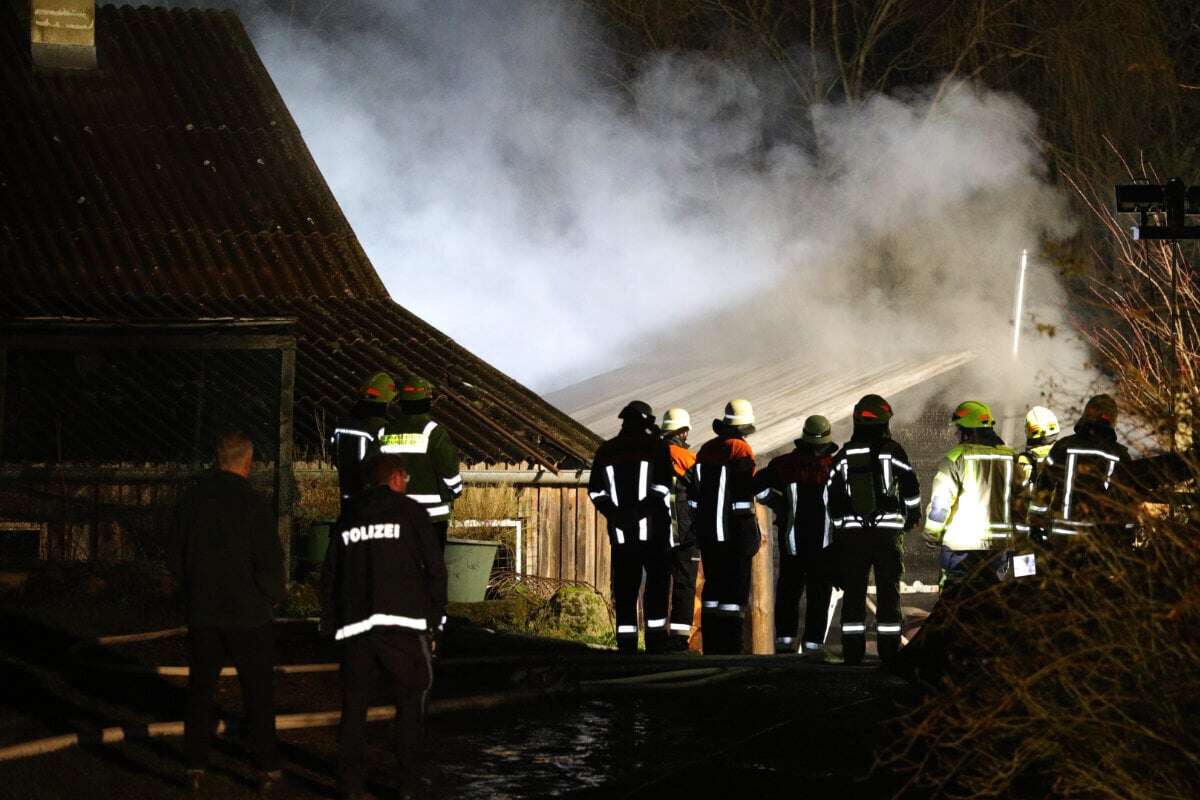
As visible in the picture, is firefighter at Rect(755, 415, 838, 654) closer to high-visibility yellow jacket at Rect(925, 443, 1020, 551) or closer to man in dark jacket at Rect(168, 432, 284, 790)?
high-visibility yellow jacket at Rect(925, 443, 1020, 551)

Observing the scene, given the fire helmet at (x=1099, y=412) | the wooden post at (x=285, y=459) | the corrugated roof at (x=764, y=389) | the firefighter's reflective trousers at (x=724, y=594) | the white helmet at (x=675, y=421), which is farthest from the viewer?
the corrugated roof at (x=764, y=389)

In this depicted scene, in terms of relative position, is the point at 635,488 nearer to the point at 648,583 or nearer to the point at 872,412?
the point at 648,583

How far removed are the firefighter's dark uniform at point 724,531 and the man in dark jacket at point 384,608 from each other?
14.5 feet

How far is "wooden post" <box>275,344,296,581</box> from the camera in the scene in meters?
12.9

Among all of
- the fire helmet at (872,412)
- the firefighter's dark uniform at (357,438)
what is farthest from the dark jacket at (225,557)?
the fire helmet at (872,412)

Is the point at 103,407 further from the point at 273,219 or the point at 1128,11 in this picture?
the point at 1128,11

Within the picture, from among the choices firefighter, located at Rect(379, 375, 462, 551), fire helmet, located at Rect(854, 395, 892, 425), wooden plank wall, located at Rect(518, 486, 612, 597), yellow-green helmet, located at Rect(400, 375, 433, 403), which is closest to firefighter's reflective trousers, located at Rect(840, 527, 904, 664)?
fire helmet, located at Rect(854, 395, 892, 425)

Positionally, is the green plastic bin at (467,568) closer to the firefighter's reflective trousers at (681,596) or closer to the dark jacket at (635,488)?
the firefighter's reflective trousers at (681,596)

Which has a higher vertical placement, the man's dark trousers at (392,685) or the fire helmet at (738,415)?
the fire helmet at (738,415)

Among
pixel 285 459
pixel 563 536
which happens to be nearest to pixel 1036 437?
pixel 285 459

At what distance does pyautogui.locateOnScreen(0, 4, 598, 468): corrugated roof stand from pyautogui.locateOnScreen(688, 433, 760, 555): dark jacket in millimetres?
4997

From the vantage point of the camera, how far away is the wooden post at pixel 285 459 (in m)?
12.9

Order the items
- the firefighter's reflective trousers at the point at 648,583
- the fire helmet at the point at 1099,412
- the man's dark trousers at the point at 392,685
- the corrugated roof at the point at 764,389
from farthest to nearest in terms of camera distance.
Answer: the corrugated roof at the point at 764,389 → the firefighter's reflective trousers at the point at 648,583 → the fire helmet at the point at 1099,412 → the man's dark trousers at the point at 392,685

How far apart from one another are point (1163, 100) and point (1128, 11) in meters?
1.76
